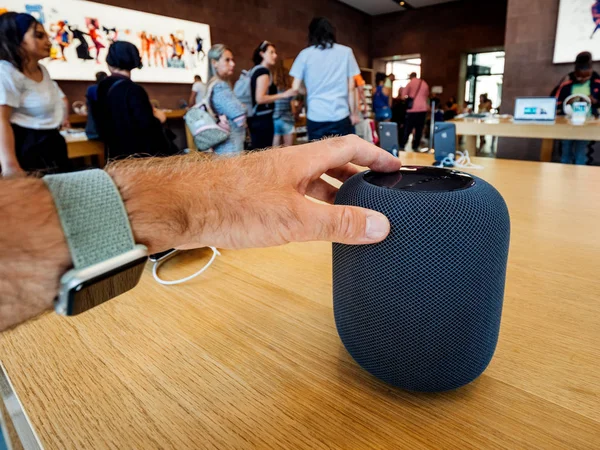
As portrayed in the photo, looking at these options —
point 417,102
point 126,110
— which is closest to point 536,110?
point 126,110

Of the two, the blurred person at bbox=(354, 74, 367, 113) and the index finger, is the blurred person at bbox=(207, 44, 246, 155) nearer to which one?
the blurred person at bbox=(354, 74, 367, 113)

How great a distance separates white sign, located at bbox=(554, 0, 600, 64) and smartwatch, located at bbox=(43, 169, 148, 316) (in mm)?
5336

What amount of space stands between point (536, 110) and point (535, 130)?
30cm

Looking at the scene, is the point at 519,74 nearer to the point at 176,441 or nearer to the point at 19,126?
the point at 19,126

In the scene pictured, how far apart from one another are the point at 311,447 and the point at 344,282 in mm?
150

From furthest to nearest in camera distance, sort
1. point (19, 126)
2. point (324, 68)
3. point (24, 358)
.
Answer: point (324, 68), point (19, 126), point (24, 358)

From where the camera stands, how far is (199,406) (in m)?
0.38

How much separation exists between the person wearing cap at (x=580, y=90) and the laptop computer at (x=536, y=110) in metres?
0.80

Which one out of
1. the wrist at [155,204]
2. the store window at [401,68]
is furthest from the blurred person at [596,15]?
the store window at [401,68]

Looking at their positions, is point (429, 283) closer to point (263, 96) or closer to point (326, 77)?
point (326, 77)

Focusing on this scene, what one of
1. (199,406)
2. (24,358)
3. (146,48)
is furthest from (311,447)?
Result: (146,48)

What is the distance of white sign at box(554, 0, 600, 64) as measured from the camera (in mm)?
4086

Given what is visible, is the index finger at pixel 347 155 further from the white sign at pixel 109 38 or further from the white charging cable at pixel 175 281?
the white sign at pixel 109 38

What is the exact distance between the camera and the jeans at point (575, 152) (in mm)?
3249
